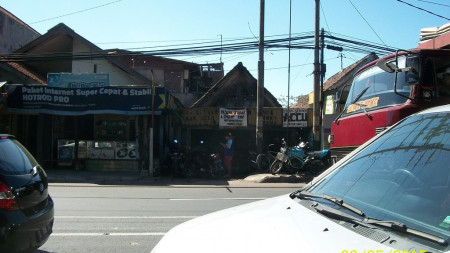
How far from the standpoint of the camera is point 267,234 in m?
1.96

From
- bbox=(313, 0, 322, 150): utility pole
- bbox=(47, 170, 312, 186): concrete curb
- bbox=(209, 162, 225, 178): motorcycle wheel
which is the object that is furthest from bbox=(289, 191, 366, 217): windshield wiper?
bbox=(313, 0, 322, 150): utility pole

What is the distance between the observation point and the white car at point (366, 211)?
1683 millimetres

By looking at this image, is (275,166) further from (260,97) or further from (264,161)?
(260,97)

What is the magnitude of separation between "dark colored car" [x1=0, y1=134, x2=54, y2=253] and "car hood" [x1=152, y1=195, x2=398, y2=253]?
6.40 ft

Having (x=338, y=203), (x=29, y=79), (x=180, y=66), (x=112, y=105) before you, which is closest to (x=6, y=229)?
(x=338, y=203)

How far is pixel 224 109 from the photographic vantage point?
16.9 metres

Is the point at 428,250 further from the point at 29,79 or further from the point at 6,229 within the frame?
the point at 29,79

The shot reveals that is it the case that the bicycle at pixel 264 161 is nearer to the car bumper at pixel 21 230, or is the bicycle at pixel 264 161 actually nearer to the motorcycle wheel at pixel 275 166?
the motorcycle wheel at pixel 275 166

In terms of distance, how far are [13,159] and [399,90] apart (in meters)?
4.57

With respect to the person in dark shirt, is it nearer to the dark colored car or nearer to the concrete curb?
the dark colored car

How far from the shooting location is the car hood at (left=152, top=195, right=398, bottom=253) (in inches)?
67.0

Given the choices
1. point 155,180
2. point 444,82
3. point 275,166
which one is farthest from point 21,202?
point 275,166

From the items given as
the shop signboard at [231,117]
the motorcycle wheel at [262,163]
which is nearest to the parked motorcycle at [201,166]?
the motorcycle wheel at [262,163]

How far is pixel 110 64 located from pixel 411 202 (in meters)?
19.5
